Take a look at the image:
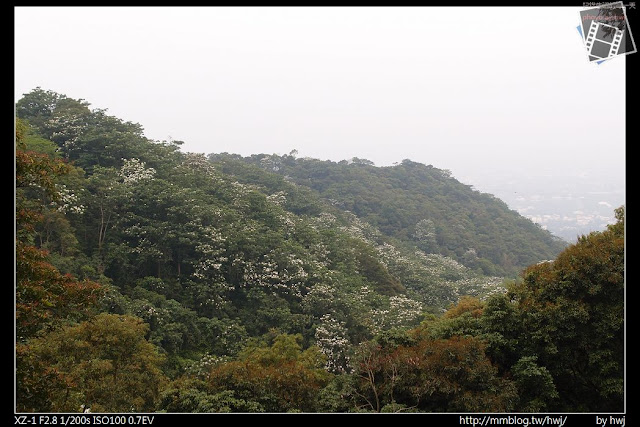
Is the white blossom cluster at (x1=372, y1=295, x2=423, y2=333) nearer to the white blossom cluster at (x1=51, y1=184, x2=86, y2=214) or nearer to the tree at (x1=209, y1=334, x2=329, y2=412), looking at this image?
the tree at (x1=209, y1=334, x2=329, y2=412)

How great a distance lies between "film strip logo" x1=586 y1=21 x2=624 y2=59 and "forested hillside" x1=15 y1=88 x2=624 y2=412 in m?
4.58

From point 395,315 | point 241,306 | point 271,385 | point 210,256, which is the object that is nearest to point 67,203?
point 210,256

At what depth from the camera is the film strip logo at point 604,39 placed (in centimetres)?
568

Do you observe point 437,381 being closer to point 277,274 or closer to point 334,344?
point 334,344

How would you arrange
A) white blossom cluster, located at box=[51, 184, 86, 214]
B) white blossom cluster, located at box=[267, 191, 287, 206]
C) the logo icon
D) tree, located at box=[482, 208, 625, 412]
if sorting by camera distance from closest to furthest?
the logo icon → tree, located at box=[482, 208, 625, 412] → white blossom cluster, located at box=[51, 184, 86, 214] → white blossom cluster, located at box=[267, 191, 287, 206]

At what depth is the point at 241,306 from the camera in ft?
52.6

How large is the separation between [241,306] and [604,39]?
13.2 meters

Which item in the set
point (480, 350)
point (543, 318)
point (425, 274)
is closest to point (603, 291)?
point (543, 318)

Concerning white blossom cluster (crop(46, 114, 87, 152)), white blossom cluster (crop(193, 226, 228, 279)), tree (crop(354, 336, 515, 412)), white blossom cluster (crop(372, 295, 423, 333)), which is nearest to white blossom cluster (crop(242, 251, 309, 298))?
white blossom cluster (crop(193, 226, 228, 279))

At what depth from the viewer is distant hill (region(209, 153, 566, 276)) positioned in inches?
1556

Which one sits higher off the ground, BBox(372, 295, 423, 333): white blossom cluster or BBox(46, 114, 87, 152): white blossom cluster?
BBox(46, 114, 87, 152): white blossom cluster

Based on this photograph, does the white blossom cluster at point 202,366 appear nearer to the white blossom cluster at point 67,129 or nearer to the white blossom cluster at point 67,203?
the white blossom cluster at point 67,203

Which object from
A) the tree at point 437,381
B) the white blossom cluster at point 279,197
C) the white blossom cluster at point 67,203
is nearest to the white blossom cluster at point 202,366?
the tree at point 437,381
